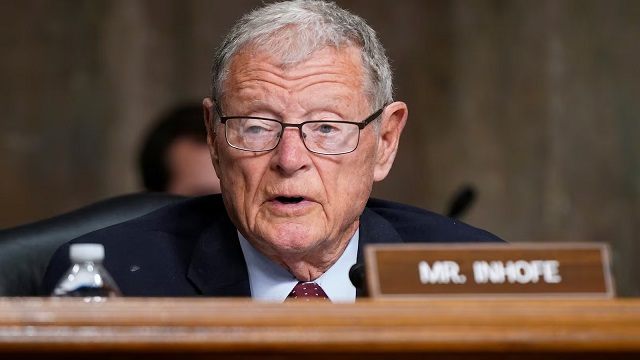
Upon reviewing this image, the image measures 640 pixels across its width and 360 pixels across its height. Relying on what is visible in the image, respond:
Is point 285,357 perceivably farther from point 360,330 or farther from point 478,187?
point 478,187

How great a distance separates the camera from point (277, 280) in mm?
2404

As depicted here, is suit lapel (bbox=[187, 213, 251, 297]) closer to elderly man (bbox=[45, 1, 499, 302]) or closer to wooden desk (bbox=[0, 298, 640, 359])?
elderly man (bbox=[45, 1, 499, 302])

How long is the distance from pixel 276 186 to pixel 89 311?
35.0 inches

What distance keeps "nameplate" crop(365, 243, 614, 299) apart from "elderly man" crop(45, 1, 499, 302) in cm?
71

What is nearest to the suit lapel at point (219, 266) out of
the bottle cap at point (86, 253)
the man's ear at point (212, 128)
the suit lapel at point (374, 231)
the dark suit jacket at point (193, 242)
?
the dark suit jacket at point (193, 242)

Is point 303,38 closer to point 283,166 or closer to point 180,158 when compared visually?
point 283,166

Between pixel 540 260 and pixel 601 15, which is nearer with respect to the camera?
pixel 540 260

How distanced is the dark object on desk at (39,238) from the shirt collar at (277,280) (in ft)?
1.14

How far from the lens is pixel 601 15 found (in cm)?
564

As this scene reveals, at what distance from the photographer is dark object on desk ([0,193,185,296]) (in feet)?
8.00

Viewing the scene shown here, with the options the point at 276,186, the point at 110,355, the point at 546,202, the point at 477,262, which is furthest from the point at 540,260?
the point at 546,202

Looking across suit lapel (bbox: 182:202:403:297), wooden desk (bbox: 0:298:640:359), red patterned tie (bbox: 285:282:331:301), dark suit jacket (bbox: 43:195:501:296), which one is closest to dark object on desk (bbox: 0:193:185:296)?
dark suit jacket (bbox: 43:195:501:296)

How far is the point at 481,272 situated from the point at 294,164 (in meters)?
0.74

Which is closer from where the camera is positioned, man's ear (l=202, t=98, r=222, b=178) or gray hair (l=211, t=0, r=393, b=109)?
gray hair (l=211, t=0, r=393, b=109)
